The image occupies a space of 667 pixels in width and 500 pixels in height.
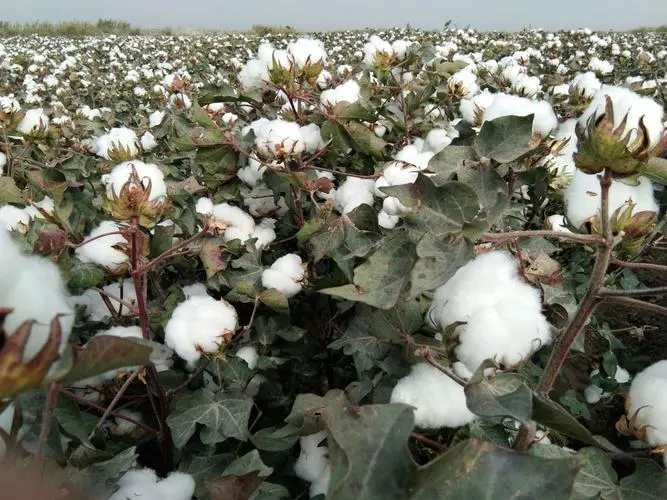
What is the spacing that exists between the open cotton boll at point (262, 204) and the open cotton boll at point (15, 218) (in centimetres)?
44

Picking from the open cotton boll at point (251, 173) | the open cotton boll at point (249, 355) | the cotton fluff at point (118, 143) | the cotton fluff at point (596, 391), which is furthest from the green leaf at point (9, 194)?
the cotton fluff at point (596, 391)

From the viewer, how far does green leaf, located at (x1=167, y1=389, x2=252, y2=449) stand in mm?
802

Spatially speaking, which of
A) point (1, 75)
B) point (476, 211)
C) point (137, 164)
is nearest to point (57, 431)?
point (137, 164)

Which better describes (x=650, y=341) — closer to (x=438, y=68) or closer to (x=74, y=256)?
(x=438, y=68)

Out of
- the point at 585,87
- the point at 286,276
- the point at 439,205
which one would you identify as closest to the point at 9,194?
the point at 286,276

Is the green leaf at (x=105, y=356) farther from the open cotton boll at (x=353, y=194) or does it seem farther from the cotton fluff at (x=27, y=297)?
the open cotton boll at (x=353, y=194)

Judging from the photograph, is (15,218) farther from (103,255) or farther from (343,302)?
(343,302)

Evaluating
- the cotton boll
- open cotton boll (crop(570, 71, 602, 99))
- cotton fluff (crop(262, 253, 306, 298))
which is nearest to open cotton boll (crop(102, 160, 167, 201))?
cotton fluff (crop(262, 253, 306, 298))

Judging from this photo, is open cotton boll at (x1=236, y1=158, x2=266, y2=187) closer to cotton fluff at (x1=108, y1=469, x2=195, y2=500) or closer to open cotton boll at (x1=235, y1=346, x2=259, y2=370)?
open cotton boll at (x1=235, y1=346, x2=259, y2=370)

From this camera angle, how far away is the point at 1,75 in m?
4.73

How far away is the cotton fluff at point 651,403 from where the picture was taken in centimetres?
65

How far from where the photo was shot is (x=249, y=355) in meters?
0.93

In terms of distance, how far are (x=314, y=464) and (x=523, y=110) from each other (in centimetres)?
61

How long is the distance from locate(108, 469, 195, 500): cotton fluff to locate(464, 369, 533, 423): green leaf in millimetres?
425
